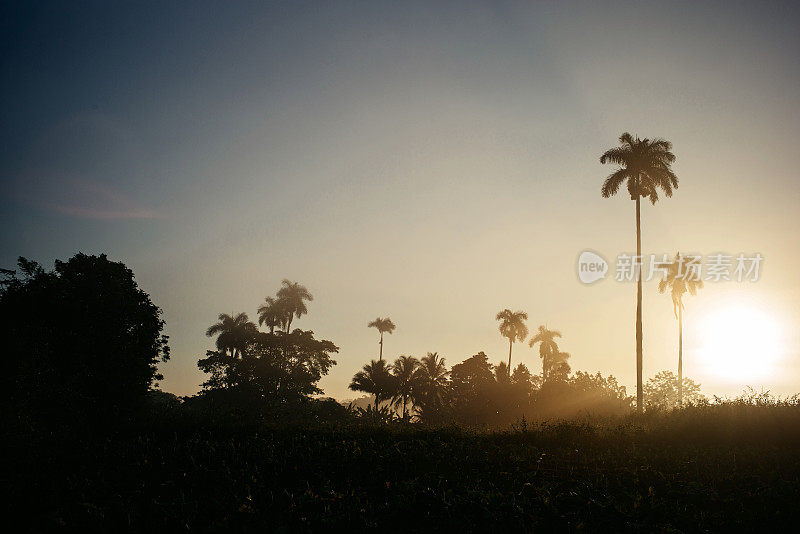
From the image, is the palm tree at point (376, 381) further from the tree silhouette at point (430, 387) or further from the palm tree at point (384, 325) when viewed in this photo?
the palm tree at point (384, 325)

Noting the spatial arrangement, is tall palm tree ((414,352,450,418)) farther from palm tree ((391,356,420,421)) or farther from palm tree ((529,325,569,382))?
palm tree ((529,325,569,382))

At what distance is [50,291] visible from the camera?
79.8ft

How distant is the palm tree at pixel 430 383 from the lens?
46.9 metres

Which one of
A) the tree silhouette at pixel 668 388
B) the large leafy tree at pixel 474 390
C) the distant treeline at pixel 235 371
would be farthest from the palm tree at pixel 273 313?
the tree silhouette at pixel 668 388

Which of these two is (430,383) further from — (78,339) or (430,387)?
(78,339)

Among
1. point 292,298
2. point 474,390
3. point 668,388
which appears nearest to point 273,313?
point 292,298

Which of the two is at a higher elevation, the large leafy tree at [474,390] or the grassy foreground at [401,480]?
the large leafy tree at [474,390]

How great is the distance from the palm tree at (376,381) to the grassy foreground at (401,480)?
3179 centimetres

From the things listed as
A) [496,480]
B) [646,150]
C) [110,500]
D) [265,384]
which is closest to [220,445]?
[110,500]

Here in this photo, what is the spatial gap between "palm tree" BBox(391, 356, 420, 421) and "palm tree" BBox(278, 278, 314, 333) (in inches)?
708

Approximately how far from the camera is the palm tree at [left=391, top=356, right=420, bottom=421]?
1902 inches

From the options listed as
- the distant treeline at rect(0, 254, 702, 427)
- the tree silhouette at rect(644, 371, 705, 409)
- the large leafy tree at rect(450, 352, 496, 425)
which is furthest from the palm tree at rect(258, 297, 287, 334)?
the tree silhouette at rect(644, 371, 705, 409)

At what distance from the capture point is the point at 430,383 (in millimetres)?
49125

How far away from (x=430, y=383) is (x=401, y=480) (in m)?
38.3
